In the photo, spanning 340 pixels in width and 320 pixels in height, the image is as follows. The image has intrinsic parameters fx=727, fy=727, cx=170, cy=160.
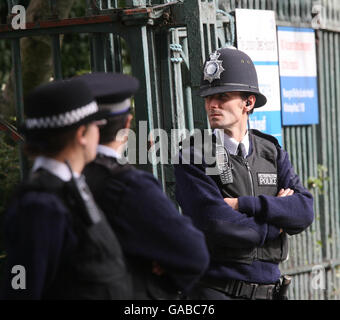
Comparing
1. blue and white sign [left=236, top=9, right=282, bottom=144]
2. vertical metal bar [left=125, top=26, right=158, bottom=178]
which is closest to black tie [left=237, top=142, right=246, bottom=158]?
vertical metal bar [left=125, top=26, right=158, bottom=178]

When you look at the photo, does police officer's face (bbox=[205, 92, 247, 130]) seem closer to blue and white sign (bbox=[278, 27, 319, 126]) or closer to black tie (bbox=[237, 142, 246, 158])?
black tie (bbox=[237, 142, 246, 158])

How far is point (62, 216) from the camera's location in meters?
2.45

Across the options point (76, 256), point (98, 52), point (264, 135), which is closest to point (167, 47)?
point (98, 52)

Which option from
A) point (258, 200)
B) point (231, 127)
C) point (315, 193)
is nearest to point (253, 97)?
point (231, 127)

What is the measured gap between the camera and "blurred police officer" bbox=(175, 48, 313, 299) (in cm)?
370

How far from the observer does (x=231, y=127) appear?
3943 mm

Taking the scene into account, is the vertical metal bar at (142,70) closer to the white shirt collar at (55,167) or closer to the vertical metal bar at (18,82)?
the vertical metal bar at (18,82)

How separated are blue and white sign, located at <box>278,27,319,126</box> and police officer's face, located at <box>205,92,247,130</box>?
2.00 metres

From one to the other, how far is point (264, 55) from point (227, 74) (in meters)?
Result: 1.60

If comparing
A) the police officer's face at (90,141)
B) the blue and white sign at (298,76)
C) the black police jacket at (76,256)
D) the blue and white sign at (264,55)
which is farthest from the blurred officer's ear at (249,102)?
the blue and white sign at (298,76)

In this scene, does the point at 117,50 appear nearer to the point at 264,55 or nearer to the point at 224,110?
the point at 264,55

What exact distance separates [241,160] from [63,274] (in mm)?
1593
